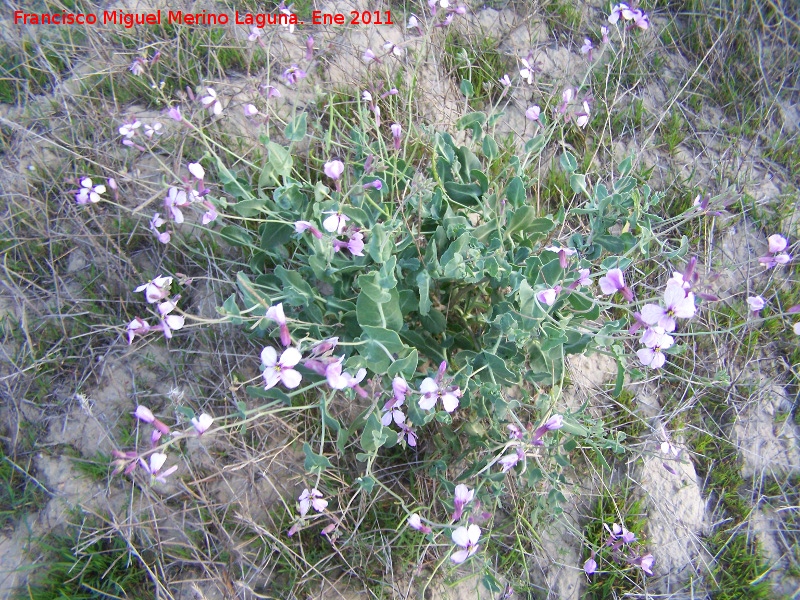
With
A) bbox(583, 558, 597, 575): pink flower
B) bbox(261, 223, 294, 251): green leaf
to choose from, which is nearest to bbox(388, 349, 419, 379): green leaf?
bbox(261, 223, 294, 251): green leaf

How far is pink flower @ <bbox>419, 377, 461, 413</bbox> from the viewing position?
179cm

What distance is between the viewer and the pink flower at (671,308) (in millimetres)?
1704

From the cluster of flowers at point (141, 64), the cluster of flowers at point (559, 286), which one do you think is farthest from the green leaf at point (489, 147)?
the cluster of flowers at point (141, 64)

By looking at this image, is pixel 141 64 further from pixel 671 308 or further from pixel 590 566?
pixel 590 566

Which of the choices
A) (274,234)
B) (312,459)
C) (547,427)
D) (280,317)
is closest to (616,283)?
(547,427)

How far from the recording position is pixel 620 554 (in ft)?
8.54

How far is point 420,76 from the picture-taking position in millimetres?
3332

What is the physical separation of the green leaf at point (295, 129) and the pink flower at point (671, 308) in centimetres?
152

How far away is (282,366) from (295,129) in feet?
3.77

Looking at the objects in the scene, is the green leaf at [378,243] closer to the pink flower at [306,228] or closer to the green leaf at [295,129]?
the pink flower at [306,228]

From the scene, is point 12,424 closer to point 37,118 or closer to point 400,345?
point 37,118

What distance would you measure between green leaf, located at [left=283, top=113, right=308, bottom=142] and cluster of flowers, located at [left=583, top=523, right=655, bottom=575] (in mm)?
2191

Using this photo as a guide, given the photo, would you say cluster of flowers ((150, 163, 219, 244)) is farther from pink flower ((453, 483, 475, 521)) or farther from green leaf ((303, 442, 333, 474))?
pink flower ((453, 483, 475, 521))

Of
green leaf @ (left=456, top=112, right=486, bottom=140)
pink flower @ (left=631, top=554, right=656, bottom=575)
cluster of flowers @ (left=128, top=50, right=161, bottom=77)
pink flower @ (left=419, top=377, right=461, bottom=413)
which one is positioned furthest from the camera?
cluster of flowers @ (left=128, top=50, right=161, bottom=77)
